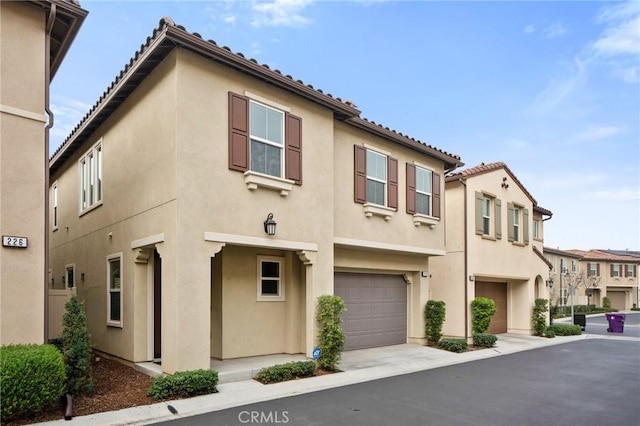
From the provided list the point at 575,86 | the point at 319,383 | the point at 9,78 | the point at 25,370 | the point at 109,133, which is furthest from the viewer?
the point at 575,86

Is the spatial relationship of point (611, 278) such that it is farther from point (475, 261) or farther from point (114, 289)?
point (114, 289)

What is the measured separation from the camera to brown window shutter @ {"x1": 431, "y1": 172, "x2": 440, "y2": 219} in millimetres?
15038

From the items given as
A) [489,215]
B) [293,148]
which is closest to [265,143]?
[293,148]

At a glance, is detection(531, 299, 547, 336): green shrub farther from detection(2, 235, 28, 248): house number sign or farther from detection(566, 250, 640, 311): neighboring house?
detection(566, 250, 640, 311): neighboring house

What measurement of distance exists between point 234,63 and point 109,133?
4.73 meters

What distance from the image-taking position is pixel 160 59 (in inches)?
354

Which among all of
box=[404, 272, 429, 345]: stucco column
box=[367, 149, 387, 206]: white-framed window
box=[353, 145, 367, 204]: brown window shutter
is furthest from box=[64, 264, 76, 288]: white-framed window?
box=[404, 272, 429, 345]: stucco column

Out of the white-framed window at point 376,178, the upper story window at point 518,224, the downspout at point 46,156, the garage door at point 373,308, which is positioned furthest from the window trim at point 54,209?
the upper story window at point 518,224

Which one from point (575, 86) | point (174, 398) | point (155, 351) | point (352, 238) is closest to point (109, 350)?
point (155, 351)

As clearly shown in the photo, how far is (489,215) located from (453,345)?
6186mm

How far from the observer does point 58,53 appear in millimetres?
8586

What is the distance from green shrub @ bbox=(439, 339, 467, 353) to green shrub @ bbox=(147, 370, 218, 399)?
8.51 m

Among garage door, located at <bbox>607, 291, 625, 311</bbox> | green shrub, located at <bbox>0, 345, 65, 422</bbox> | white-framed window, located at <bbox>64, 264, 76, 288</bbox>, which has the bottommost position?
garage door, located at <bbox>607, 291, 625, 311</bbox>

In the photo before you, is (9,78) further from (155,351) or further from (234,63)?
(155,351)
